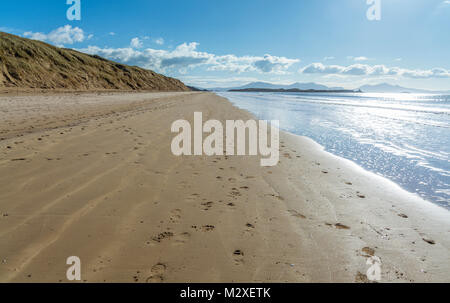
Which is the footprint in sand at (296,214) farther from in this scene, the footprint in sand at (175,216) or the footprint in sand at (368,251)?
the footprint in sand at (175,216)

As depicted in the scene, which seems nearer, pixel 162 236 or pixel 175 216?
pixel 162 236

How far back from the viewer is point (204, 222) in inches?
122

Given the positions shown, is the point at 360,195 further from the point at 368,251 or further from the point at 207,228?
the point at 207,228

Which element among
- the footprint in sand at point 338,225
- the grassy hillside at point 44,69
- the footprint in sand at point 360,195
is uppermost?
the grassy hillside at point 44,69

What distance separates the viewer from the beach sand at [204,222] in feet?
7.45

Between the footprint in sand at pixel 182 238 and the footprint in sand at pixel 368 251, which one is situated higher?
the footprint in sand at pixel 182 238

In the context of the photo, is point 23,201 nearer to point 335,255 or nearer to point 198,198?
point 198,198

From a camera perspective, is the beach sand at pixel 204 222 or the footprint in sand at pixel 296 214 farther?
the footprint in sand at pixel 296 214

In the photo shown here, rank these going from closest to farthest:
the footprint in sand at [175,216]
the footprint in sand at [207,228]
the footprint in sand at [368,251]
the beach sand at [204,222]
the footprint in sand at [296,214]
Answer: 1. the beach sand at [204,222]
2. the footprint in sand at [368,251]
3. the footprint in sand at [207,228]
4. the footprint in sand at [175,216]
5. the footprint in sand at [296,214]

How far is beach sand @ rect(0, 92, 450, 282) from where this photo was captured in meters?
2.27

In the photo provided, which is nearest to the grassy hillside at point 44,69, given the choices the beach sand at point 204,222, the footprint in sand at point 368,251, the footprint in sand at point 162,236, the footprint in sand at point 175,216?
the beach sand at point 204,222

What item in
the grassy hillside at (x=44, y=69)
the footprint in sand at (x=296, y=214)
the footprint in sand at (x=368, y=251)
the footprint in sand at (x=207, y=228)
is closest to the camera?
the footprint in sand at (x=368, y=251)

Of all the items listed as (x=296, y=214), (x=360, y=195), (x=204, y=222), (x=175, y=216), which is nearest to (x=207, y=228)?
(x=204, y=222)
